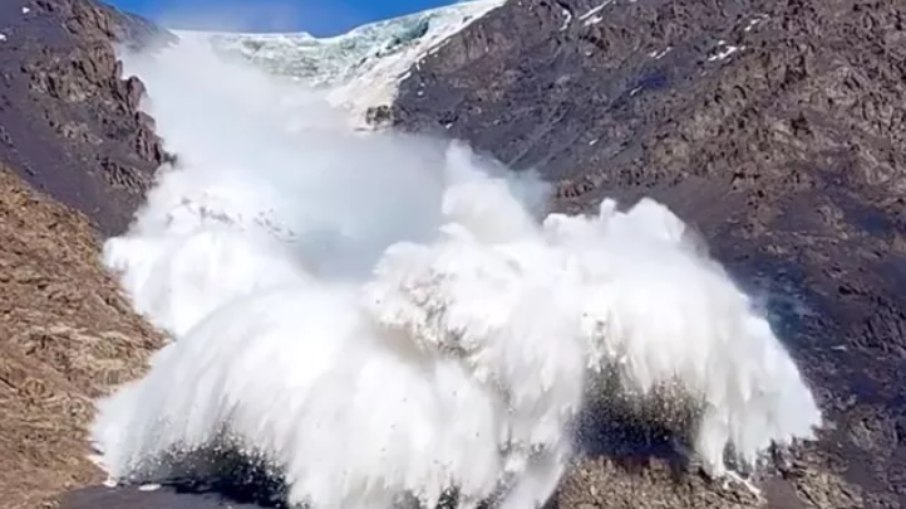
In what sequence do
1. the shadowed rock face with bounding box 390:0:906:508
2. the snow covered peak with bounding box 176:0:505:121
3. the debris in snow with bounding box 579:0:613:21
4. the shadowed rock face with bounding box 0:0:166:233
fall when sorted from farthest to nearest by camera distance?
1. the snow covered peak with bounding box 176:0:505:121
2. the debris in snow with bounding box 579:0:613:21
3. the shadowed rock face with bounding box 0:0:166:233
4. the shadowed rock face with bounding box 390:0:906:508

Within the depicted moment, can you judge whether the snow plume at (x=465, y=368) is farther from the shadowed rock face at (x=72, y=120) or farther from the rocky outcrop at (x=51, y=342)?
the shadowed rock face at (x=72, y=120)

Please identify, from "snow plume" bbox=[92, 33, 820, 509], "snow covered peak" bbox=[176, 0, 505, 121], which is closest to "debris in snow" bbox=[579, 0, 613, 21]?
"snow covered peak" bbox=[176, 0, 505, 121]

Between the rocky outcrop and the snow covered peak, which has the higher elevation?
the snow covered peak

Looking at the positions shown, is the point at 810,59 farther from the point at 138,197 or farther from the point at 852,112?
the point at 138,197

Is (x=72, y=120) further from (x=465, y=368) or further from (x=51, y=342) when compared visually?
(x=465, y=368)

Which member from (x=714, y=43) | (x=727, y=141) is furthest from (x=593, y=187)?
(x=714, y=43)

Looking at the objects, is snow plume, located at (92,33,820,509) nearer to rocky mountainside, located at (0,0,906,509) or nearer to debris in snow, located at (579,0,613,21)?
rocky mountainside, located at (0,0,906,509)

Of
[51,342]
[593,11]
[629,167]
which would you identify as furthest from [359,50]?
[51,342]

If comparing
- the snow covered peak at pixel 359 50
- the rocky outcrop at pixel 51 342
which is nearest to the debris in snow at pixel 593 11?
the snow covered peak at pixel 359 50
